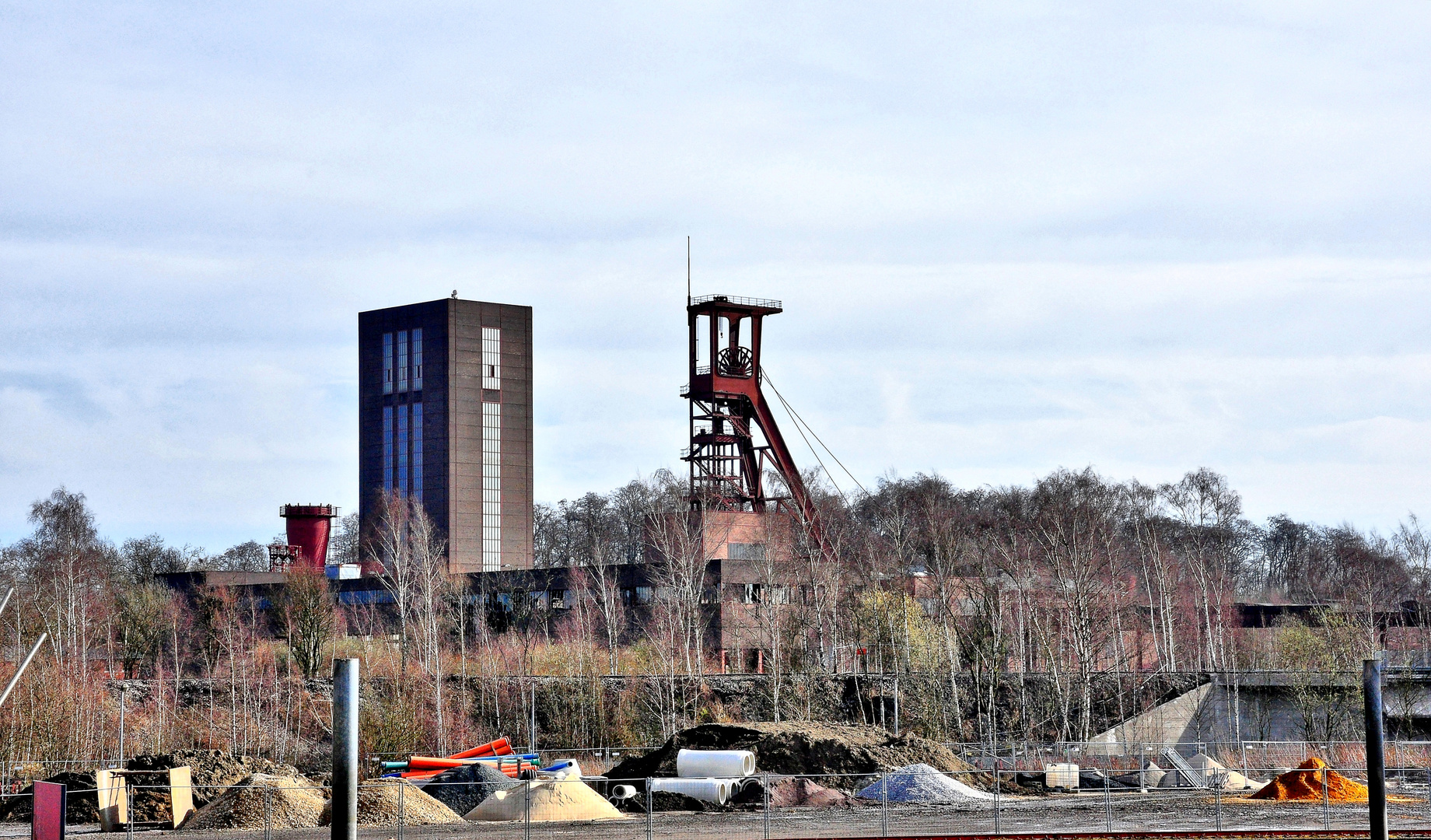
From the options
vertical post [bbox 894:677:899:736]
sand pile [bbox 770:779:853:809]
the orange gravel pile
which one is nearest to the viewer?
the orange gravel pile

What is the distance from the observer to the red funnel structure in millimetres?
101062

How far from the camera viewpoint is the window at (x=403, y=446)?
106 m

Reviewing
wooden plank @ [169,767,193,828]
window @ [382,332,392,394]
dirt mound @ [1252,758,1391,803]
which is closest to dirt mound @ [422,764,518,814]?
wooden plank @ [169,767,193,828]

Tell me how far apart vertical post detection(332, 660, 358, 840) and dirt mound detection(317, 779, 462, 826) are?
60.4 ft

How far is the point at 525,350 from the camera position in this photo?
4198 inches

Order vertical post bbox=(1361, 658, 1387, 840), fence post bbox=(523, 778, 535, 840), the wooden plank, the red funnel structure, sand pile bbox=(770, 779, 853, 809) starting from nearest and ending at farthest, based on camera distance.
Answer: vertical post bbox=(1361, 658, 1387, 840) → fence post bbox=(523, 778, 535, 840) → the wooden plank → sand pile bbox=(770, 779, 853, 809) → the red funnel structure

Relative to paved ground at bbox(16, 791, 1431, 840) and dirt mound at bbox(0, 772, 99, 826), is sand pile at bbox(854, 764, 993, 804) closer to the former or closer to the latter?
paved ground at bbox(16, 791, 1431, 840)

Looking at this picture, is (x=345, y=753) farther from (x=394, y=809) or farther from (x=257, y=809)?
(x=257, y=809)

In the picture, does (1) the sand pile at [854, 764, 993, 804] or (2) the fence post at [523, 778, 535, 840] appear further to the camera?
(1) the sand pile at [854, 764, 993, 804]

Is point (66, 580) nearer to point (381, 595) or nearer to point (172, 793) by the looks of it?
point (381, 595)

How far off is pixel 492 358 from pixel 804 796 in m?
70.5

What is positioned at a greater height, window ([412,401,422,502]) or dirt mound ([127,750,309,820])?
window ([412,401,422,502])

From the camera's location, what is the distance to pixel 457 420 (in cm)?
10319

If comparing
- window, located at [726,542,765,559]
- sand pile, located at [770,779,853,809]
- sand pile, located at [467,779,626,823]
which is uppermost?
window, located at [726,542,765,559]
